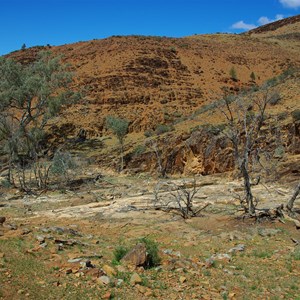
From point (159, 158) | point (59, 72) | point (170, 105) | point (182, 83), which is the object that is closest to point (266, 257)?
point (159, 158)

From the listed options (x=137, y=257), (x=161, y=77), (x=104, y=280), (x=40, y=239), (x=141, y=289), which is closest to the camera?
(x=141, y=289)

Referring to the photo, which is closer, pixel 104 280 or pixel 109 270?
pixel 104 280

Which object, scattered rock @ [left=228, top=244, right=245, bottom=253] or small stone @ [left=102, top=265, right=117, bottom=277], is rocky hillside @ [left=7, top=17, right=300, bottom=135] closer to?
scattered rock @ [left=228, top=244, right=245, bottom=253]

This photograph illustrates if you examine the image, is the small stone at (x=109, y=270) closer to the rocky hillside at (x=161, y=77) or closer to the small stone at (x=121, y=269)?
the small stone at (x=121, y=269)

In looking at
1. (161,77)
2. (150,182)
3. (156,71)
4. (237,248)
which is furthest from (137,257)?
(156,71)

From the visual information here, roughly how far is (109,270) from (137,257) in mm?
678

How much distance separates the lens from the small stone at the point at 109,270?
6359 millimetres

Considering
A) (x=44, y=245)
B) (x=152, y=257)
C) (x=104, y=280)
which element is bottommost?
(x=152, y=257)

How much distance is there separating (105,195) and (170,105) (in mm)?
26953

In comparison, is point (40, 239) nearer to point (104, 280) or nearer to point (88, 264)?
point (88, 264)

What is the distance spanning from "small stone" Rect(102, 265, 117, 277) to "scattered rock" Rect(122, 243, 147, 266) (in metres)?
0.49

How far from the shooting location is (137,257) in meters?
6.93

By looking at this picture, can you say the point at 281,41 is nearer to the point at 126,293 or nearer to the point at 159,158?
the point at 159,158

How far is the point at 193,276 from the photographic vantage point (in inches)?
263
